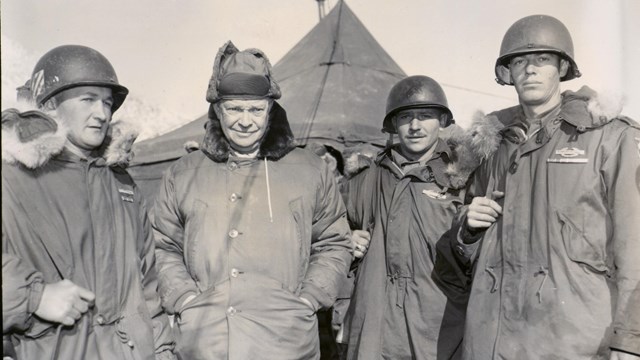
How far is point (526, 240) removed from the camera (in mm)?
3219

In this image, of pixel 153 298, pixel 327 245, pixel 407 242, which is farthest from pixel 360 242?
pixel 153 298

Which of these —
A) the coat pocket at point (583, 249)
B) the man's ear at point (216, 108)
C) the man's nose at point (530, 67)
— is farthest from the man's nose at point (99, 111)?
the coat pocket at point (583, 249)

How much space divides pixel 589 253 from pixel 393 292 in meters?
1.31

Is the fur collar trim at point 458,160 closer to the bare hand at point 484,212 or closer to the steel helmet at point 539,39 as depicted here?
the bare hand at point 484,212

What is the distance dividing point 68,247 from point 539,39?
231 centimetres

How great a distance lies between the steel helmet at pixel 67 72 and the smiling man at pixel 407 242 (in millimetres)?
1737

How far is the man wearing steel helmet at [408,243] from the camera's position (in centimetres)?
397

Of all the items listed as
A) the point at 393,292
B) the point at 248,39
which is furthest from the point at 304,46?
the point at 393,292

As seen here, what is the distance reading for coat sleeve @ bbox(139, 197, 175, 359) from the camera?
10.9 ft

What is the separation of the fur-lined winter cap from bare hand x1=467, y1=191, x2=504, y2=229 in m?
1.13

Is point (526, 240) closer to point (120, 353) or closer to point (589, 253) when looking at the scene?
point (589, 253)

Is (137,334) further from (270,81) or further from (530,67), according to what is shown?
(530,67)

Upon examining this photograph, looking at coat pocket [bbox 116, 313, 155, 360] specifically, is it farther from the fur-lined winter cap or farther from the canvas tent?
the canvas tent

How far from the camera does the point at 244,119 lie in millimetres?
3580
